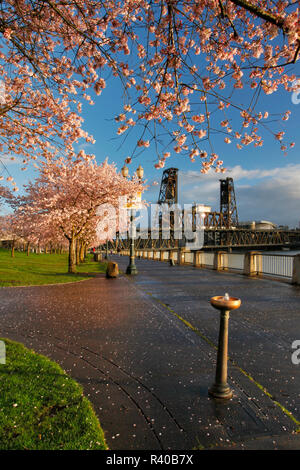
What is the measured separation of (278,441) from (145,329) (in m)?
3.78

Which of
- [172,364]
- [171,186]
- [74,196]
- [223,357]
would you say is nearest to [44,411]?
[172,364]

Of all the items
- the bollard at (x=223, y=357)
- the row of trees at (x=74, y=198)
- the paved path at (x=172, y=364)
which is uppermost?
the row of trees at (x=74, y=198)

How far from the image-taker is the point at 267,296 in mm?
9969

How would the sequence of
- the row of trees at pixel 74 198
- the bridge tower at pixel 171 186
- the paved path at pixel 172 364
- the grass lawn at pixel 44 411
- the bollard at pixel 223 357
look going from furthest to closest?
1. the bridge tower at pixel 171 186
2. the row of trees at pixel 74 198
3. the bollard at pixel 223 357
4. the paved path at pixel 172 364
5. the grass lawn at pixel 44 411

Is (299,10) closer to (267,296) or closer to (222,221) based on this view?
(267,296)

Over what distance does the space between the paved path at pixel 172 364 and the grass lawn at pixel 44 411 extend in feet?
0.61

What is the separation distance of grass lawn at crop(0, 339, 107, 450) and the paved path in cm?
19

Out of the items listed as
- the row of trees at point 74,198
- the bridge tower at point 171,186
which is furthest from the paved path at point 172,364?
the bridge tower at point 171,186

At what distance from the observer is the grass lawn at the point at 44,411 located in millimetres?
2438

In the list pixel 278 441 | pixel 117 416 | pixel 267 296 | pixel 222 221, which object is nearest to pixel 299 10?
pixel 278 441

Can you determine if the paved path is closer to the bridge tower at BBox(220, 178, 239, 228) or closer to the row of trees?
the row of trees

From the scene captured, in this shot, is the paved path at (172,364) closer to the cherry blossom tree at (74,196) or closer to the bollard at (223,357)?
the bollard at (223,357)

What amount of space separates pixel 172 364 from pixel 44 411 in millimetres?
1985

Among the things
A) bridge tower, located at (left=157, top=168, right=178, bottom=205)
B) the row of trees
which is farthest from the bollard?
bridge tower, located at (left=157, top=168, right=178, bottom=205)
